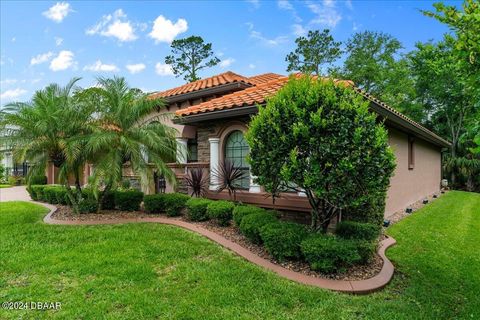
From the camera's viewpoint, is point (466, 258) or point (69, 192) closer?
point (466, 258)

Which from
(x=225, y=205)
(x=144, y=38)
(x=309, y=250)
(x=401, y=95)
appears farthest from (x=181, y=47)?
(x=309, y=250)

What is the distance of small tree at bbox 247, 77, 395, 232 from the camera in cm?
501

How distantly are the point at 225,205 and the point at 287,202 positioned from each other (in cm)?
163

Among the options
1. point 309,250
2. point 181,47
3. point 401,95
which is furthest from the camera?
point 181,47

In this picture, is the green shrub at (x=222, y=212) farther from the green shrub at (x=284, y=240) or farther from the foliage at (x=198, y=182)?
the green shrub at (x=284, y=240)

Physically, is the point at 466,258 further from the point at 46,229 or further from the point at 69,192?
the point at 69,192

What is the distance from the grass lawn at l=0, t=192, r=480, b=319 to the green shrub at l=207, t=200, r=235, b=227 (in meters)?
1.00

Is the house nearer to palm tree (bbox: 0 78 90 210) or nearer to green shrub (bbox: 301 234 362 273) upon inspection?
green shrub (bbox: 301 234 362 273)

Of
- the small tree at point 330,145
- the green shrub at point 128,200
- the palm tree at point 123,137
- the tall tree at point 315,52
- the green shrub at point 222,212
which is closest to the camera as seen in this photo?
the small tree at point 330,145

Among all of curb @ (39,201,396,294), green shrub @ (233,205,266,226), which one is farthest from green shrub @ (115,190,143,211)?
green shrub @ (233,205,266,226)

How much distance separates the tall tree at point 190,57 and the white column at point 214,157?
24.9 m

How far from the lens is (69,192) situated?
9.38 metres

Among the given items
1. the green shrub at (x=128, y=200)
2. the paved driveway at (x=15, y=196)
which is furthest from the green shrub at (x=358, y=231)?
the paved driveway at (x=15, y=196)

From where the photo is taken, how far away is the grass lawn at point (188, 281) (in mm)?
3723
